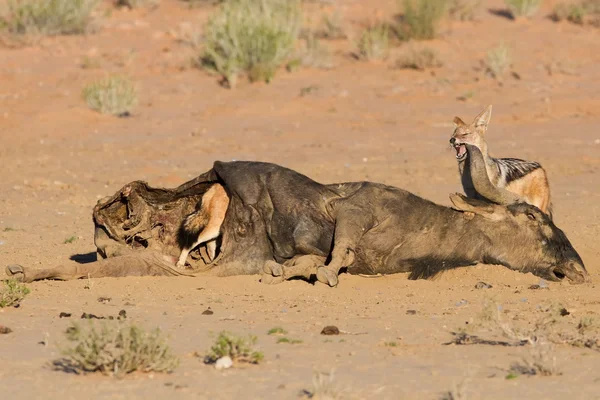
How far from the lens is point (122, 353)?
5.59m

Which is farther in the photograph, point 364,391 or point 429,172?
point 429,172

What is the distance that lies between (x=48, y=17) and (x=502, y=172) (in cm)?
1841

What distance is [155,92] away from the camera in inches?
835

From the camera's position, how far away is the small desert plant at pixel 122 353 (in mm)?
5559

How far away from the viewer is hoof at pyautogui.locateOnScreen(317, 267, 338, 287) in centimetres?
790

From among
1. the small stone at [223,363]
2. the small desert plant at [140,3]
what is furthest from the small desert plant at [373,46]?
the small stone at [223,363]

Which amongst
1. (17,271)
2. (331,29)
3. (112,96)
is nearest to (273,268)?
(17,271)

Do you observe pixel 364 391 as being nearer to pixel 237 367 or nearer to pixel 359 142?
pixel 237 367

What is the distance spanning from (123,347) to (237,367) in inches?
23.5

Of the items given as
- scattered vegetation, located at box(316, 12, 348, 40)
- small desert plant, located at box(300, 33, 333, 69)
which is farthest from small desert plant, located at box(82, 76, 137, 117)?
scattered vegetation, located at box(316, 12, 348, 40)

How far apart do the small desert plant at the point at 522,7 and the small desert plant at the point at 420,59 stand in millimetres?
5264

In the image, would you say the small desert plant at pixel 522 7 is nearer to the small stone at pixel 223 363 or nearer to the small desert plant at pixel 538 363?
the small desert plant at pixel 538 363

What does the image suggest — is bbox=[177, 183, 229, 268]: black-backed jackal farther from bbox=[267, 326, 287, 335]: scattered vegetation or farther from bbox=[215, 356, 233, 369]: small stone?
bbox=[215, 356, 233, 369]: small stone

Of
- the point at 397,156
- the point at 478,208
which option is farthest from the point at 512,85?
the point at 478,208
